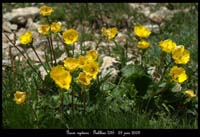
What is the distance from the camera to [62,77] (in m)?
3.73

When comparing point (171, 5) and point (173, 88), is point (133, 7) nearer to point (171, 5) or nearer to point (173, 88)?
point (171, 5)

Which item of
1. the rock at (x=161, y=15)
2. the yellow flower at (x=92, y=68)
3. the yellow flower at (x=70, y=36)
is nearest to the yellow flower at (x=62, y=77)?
the yellow flower at (x=92, y=68)

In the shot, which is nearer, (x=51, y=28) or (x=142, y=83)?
(x=51, y=28)

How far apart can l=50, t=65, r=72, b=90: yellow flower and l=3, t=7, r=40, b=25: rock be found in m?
2.90

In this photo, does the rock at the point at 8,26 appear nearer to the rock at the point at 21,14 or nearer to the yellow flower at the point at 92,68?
the rock at the point at 21,14

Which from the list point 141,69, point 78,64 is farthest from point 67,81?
point 141,69

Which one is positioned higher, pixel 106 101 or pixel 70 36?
pixel 70 36

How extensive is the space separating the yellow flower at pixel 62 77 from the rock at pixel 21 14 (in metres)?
2.90

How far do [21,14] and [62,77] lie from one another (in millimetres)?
3096

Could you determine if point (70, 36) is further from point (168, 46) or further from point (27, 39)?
point (168, 46)

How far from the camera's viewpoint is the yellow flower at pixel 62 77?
12.1 feet

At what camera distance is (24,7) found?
7.09 meters

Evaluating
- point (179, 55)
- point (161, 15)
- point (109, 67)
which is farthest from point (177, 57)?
point (161, 15)

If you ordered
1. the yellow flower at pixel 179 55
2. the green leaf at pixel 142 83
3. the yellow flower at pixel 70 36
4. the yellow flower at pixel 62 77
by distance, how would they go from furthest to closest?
the green leaf at pixel 142 83, the yellow flower at pixel 70 36, the yellow flower at pixel 179 55, the yellow flower at pixel 62 77
